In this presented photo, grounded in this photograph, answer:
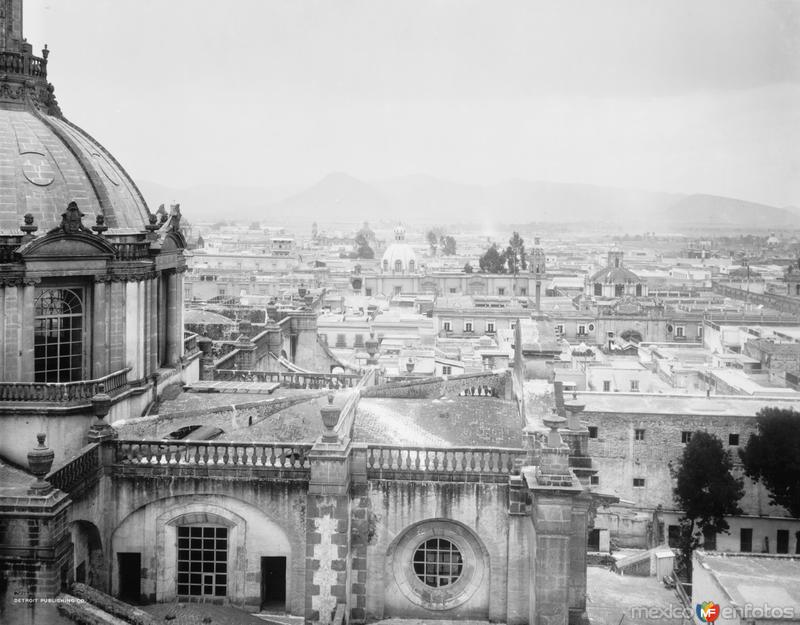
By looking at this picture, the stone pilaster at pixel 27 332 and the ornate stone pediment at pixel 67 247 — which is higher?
the ornate stone pediment at pixel 67 247

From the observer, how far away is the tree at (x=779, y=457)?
182ft

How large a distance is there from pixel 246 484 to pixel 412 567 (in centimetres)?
470

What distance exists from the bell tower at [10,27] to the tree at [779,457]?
45.8 metres

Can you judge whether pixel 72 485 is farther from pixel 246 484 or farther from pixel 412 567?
pixel 412 567

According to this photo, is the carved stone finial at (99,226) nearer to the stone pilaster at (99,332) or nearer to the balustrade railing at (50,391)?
the stone pilaster at (99,332)

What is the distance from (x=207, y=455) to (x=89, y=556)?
385 centimetres

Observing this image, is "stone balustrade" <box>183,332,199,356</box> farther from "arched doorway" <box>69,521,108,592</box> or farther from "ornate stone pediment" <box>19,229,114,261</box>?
"arched doorway" <box>69,521,108,592</box>

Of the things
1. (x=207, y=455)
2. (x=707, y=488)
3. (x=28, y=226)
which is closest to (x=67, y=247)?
(x=28, y=226)

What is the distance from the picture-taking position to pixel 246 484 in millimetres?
23484

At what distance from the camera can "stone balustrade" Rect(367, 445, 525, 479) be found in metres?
23.4

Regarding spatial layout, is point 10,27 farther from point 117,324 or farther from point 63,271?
point 117,324

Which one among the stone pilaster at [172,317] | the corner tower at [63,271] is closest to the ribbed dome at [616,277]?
the stone pilaster at [172,317]

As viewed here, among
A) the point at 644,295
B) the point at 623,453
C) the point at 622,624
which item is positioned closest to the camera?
the point at 622,624

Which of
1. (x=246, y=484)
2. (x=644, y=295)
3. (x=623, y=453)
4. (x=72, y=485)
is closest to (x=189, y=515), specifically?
(x=246, y=484)
